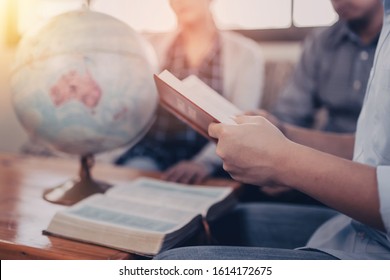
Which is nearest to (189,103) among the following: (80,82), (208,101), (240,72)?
(208,101)

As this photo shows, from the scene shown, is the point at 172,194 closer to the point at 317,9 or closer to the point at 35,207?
the point at 35,207

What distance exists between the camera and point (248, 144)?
665 mm

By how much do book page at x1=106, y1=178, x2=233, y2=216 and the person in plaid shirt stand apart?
25.1 inches

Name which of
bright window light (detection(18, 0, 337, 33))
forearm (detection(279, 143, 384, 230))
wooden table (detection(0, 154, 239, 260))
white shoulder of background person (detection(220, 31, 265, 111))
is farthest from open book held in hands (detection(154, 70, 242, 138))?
white shoulder of background person (detection(220, 31, 265, 111))

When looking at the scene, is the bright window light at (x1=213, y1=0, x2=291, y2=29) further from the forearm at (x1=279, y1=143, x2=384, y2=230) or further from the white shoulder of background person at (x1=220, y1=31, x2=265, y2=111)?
the forearm at (x1=279, y1=143, x2=384, y2=230)

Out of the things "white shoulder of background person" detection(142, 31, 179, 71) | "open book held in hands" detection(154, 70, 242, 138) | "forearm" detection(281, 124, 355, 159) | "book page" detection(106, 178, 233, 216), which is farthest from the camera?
"white shoulder of background person" detection(142, 31, 179, 71)

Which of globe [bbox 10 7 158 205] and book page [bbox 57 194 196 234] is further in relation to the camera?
globe [bbox 10 7 158 205]

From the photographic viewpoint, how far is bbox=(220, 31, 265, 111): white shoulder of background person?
1785mm

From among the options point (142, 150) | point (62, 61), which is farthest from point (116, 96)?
point (142, 150)

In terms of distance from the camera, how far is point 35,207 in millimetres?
958

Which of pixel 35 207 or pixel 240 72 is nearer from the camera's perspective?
pixel 35 207

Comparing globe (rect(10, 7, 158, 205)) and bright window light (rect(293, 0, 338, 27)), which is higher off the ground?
bright window light (rect(293, 0, 338, 27))

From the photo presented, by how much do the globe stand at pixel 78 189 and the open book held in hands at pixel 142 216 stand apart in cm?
7
